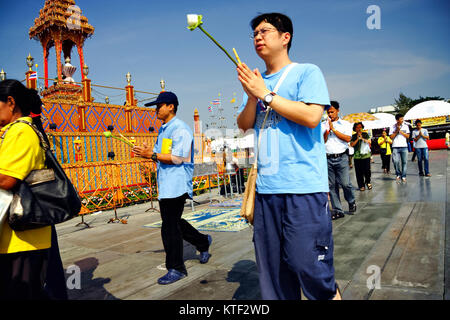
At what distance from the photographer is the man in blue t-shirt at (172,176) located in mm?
3428

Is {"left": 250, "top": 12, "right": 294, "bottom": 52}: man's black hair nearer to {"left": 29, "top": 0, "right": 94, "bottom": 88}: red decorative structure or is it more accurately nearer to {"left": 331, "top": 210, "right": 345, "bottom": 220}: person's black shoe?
{"left": 331, "top": 210, "right": 345, "bottom": 220}: person's black shoe

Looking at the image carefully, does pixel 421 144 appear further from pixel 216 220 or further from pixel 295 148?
pixel 295 148

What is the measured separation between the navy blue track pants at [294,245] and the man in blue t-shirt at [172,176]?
5.33 ft

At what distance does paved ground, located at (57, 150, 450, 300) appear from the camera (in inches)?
114

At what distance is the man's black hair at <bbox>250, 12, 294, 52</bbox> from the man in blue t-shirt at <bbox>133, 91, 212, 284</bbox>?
1825 mm

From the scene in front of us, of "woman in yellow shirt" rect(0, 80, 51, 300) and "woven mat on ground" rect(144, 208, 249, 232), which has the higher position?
"woman in yellow shirt" rect(0, 80, 51, 300)

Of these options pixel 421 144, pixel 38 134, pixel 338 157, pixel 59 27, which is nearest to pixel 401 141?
pixel 421 144

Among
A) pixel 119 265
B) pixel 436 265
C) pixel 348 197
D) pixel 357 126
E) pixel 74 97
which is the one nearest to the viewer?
pixel 436 265

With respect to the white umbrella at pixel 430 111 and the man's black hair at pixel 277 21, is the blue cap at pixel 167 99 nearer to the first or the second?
the man's black hair at pixel 277 21

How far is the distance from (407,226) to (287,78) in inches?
152

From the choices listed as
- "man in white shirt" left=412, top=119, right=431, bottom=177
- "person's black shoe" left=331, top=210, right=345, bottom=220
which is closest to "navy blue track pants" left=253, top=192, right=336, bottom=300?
"person's black shoe" left=331, top=210, right=345, bottom=220

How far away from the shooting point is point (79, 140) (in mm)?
12570
